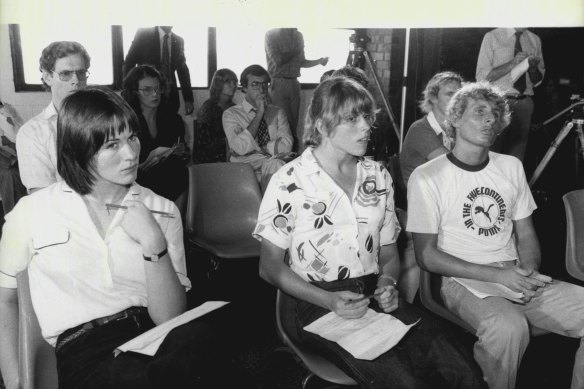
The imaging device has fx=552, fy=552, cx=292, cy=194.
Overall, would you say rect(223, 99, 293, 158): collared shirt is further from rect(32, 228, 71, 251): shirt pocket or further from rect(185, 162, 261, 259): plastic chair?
rect(32, 228, 71, 251): shirt pocket

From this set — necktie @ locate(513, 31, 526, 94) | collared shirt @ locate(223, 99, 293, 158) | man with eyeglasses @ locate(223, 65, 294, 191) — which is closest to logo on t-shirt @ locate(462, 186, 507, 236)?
man with eyeglasses @ locate(223, 65, 294, 191)

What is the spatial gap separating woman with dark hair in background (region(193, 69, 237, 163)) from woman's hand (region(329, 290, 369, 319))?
233 centimetres

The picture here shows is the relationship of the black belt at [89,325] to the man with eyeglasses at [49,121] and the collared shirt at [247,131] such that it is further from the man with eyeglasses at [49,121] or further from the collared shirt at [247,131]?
the collared shirt at [247,131]

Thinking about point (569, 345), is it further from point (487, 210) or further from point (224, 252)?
point (224, 252)

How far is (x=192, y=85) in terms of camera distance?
4.84 metres

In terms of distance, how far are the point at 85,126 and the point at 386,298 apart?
971 millimetres

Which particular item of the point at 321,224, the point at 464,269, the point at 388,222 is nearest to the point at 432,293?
the point at 464,269

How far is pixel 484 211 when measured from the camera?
2088 millimetres

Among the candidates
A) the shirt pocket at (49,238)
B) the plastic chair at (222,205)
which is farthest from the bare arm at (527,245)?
the shirt pocket at (49,238)

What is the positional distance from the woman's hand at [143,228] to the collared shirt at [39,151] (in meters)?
0.70

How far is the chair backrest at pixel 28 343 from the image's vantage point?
1.35 metres

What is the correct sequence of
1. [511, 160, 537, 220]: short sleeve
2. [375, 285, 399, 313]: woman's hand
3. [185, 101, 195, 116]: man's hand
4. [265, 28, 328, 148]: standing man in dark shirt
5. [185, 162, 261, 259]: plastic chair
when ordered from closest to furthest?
[375, 285, 399, 313]: woman's hand < [511, 160, 537, 220]: short sleeve < [185, 162, 261, 259]: plastic chair < [265, 28, 328, 148]: standing man in dark shirt < [185, 101, 195, 116]: man's hand

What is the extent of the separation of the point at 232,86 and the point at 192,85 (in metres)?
0.90

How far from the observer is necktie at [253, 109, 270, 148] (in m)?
3.74
